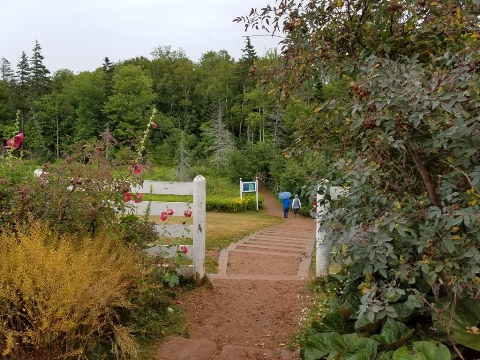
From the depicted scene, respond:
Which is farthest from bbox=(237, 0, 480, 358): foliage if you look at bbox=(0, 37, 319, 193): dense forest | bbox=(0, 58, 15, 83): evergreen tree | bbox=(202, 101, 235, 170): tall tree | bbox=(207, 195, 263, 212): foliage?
bbox=(0, 58, 15, 83): evergreen tree

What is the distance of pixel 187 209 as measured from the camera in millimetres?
4242

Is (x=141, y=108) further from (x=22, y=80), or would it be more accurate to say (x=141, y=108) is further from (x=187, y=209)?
(x=187, y=209)

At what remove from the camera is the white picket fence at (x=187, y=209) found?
163 inches

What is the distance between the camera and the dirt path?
2873mm

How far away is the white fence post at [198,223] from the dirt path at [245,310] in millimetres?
203

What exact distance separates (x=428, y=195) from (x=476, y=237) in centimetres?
41

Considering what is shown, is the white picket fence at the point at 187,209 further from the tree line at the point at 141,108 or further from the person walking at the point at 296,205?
the tree line at the point at 141,108

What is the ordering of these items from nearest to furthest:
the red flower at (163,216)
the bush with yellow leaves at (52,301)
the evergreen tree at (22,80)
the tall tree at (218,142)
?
the bush with yellow leaves at (52,301), the red flower at (163,216), the tall tree at (218,142), the evergreen tree at (22,80)

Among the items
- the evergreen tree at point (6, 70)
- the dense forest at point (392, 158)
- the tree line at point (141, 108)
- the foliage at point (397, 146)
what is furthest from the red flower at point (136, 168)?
the evergreen tree at point (6, 70)

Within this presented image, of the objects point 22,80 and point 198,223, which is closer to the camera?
point 198,223

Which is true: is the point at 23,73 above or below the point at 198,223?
above

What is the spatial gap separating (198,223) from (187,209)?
7.1 inches

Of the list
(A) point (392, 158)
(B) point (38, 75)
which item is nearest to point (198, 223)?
(A) point (392, 158)

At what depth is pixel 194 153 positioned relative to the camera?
31219mm
